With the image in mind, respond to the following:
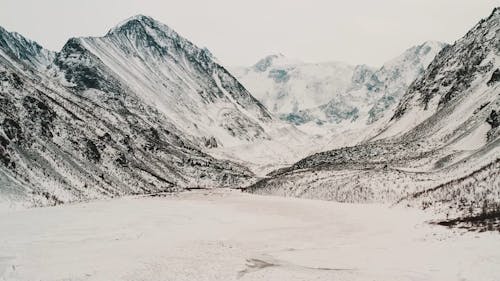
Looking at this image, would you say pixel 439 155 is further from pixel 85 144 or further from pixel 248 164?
pixel 248 164

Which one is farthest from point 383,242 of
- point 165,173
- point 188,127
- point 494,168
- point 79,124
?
point 188,127

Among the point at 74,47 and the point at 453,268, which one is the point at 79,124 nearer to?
the point at 453,268

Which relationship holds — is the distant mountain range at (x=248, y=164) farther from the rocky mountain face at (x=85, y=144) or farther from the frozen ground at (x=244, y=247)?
the frozen ground at (x=244, y=247)

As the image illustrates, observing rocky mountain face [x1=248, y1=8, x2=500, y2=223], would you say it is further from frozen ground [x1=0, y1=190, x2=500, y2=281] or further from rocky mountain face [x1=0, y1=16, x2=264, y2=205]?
rocky mountain face [x1=0, y1=16, x2=264, y2=205]

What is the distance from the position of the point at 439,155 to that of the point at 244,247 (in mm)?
51759

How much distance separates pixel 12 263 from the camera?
23703 millimetres

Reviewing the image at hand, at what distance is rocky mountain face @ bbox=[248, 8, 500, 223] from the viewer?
38812 millimetres

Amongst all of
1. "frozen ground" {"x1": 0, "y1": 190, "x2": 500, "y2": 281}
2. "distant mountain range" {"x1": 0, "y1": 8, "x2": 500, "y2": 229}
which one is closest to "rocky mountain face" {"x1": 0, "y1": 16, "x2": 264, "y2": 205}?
"distant mountain range" {"x1": 0, "y1": 8, "x2": 500, "y2": 229}

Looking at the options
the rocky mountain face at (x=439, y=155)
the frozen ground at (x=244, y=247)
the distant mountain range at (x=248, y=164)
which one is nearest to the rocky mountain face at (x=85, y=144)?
the distant mountain range at (x=248, y=164)

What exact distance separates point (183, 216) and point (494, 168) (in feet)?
79.5

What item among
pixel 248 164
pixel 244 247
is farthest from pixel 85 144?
pixel 248 164

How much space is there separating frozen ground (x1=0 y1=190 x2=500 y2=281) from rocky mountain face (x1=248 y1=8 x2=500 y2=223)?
4.49m

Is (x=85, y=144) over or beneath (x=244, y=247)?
over

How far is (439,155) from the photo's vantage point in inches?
2837
